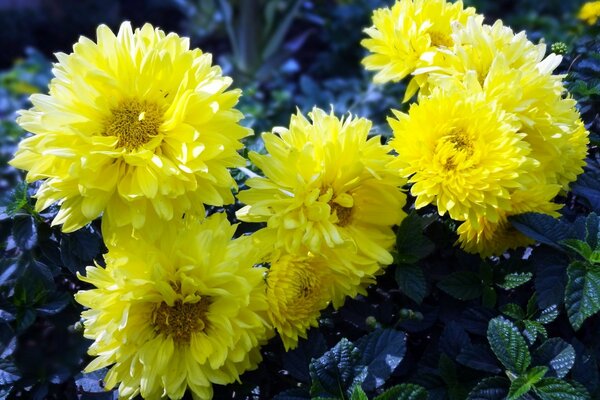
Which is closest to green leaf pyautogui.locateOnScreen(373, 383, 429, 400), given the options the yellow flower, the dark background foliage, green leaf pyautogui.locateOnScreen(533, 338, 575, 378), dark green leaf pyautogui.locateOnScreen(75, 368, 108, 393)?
the dark background foliage

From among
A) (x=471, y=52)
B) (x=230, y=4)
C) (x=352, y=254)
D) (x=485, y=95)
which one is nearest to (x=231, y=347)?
(x=352, y=254)

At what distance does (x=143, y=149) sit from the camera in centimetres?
107

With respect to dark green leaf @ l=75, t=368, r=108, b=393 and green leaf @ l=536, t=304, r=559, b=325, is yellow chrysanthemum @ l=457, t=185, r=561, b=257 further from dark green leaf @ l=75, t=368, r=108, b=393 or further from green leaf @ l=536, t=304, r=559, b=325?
dark green leaf @ l=75, t=368, r=108, b=393

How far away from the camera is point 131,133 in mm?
1092

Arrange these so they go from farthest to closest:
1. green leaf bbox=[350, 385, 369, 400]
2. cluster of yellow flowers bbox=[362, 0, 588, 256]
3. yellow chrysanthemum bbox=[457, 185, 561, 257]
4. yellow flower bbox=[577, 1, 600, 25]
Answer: yellow flower bbox=[577, 1, 600, 25], yellow chrysanthemum bbox=[457, 185, 561, 257], cluster of yellow flowers bbox=[362, 0, 588, 256], green leaf bbox=[350, 385, 369, 400]

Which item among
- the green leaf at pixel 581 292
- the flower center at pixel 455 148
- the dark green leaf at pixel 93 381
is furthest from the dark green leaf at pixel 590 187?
the dark green leaf at pixel 93 381

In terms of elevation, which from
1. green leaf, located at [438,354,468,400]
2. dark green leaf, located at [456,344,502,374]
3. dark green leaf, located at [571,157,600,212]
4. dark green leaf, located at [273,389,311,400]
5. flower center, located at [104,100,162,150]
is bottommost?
dark green leaf, located at [273,389,311,400]

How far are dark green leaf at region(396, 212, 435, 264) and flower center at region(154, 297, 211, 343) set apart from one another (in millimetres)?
358

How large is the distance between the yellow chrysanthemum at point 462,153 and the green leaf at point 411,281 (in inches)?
5.5

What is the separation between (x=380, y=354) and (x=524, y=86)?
20.9 inches

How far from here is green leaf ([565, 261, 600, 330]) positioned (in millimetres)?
1085

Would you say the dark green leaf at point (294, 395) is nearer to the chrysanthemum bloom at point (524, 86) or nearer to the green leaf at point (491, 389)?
the green leaf at point (491, 389)

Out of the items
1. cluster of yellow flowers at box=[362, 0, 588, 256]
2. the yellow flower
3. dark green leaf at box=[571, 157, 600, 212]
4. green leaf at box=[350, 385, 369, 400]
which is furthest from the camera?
the yellow flower

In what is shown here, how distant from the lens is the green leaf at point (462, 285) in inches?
47.8
